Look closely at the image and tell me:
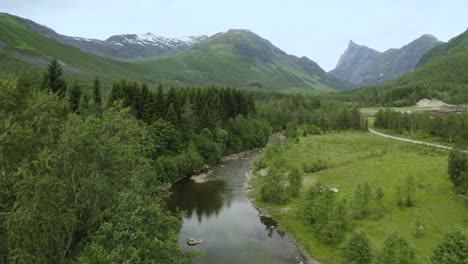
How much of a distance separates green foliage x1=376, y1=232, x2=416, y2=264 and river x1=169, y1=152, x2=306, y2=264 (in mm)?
13179

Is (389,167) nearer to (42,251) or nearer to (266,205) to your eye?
(266,205)

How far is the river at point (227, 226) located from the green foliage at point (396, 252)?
13.2 metres

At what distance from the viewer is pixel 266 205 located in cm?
6238

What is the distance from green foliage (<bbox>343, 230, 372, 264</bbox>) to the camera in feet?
117

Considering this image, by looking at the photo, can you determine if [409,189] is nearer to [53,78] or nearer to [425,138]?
[53,78]

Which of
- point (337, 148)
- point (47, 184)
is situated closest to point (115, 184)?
point (47, 184)

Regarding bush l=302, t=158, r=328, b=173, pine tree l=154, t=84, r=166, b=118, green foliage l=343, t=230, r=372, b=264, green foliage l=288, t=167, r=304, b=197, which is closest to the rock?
green foliage l=343, t=230, r=372, b=264

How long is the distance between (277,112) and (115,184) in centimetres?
16115

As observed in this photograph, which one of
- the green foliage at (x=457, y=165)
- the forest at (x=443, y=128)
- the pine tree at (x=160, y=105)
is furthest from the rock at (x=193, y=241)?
the green foliage at (x=457, y=165)

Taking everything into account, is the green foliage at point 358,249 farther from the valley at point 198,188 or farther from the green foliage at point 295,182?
the green foliage at point 295,182

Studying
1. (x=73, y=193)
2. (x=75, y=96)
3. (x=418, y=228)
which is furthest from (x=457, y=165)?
(x=75, y=96)

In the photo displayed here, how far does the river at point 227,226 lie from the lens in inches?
1689

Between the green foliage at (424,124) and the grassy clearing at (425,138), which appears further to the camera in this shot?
the green foliage at (424,124)


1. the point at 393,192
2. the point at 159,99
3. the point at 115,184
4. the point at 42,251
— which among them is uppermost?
the point at 159,99
